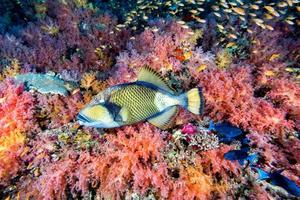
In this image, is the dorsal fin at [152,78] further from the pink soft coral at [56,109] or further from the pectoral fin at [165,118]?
the pink soft coral at [56,109]

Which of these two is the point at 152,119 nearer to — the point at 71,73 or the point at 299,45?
the point at 71,73

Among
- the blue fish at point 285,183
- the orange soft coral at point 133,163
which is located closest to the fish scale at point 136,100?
the orange soft coral at point 133,163

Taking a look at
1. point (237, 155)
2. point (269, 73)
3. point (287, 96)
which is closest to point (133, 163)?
point (237, 155)

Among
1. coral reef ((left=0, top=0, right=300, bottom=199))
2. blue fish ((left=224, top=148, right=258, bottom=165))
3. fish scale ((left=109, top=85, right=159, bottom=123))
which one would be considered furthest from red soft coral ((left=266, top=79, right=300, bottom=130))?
fish scale ((left=109, top=85, right=159, bottom=123))

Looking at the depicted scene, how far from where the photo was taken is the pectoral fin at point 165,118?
2750 millimetres

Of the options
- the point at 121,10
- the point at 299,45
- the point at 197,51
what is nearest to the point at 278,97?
the point at 197,51

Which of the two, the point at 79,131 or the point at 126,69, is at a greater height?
the point at 126,69

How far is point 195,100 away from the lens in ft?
8.55

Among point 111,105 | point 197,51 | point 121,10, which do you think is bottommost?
point 121,10

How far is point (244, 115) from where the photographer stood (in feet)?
12.1

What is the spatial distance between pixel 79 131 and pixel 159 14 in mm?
5982

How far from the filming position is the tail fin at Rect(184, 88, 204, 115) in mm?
2598

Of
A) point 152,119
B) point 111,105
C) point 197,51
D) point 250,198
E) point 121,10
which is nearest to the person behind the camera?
point 111,105

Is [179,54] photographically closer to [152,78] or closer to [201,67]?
[201,67]
